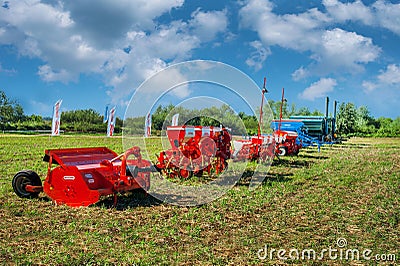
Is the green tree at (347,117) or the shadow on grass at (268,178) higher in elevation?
the green tree at (347,117)

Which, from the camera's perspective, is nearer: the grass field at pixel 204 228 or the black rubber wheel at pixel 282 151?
the grass field at pixel 204 228

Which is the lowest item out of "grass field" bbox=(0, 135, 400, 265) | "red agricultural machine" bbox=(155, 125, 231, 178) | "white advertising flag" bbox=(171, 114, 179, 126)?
"grass field" bbox=(0, 135, 400, 265)

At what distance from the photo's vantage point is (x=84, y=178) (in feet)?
23.1

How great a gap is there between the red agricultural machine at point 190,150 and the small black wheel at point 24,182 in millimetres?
3109

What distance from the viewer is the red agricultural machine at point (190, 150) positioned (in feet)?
32.5

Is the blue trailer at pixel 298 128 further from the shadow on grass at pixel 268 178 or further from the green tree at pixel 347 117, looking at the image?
the green tree at pixel 347 117

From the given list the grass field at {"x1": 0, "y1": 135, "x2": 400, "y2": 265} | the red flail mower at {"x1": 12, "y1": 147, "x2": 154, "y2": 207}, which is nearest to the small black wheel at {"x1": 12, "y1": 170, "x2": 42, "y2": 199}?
the red flail mower at {"x1": 12, "y1": 147, "x2": 154, "y2": 207}

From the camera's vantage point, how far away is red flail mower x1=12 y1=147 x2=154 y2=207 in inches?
271

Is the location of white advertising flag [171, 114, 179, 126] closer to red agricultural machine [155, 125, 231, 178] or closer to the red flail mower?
red agricultural machine [155, 125, 231, 178]

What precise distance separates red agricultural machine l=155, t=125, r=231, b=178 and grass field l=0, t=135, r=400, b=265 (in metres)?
1.56

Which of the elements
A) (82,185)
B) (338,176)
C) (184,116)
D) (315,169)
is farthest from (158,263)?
(315,169)

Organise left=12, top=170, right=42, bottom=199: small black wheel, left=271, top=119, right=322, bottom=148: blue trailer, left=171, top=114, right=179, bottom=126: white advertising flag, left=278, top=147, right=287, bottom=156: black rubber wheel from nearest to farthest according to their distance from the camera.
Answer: left=12, top=170, right=42, bottom=199: small black wheel
left=171, top=114, right=179, bottom=126: white advertising flag
left=278, top=147, right=287, bottom=156: black rubber wheel
left=271, top=119, right=322, bottom=148: blue trailer

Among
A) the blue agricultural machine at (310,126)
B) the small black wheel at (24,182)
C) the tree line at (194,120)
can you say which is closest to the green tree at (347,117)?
the tree line at (194,120)

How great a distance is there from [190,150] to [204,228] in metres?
4.13
